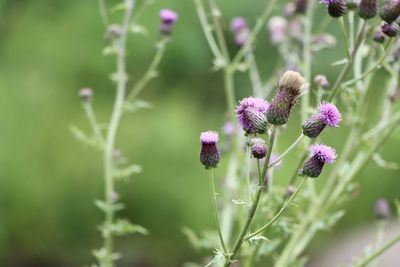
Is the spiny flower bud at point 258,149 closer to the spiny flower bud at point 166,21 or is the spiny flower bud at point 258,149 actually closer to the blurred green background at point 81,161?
the spiny flower bud at point 166,21

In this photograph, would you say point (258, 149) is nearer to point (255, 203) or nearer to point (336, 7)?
point (255, 203)

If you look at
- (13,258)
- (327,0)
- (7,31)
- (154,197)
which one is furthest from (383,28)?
(7,31)

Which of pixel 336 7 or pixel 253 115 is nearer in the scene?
pixel 253 115

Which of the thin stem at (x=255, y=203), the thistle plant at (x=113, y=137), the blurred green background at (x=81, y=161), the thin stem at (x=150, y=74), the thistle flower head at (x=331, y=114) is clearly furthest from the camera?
the blurred green background at (x=81, y=161)

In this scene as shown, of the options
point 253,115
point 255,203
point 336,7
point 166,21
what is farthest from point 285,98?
point 166,21

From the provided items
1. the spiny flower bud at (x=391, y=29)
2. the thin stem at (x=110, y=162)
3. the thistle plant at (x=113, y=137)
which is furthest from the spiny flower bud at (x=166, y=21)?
the spiny flower bud at (x=391, y=29)

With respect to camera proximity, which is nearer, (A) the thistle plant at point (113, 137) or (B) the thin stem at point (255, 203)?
(B) the thin stem at point (255, 203)
